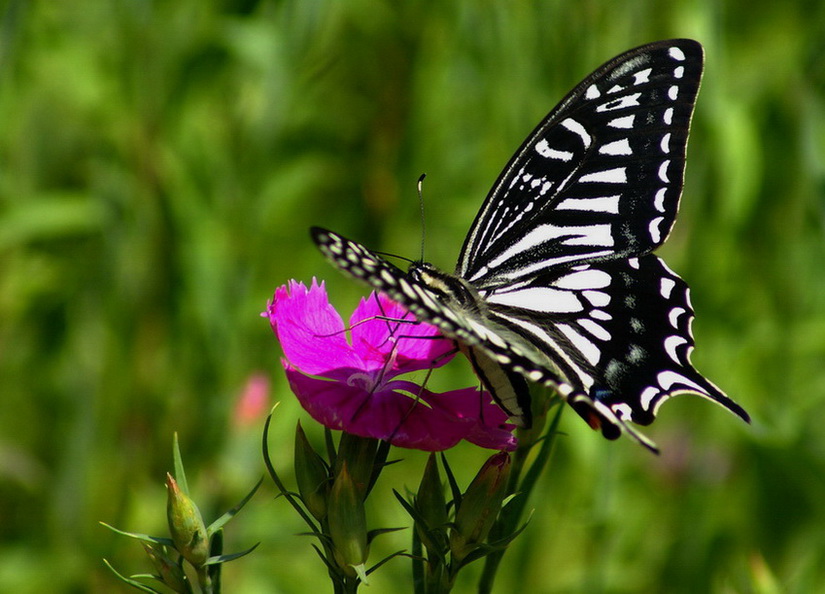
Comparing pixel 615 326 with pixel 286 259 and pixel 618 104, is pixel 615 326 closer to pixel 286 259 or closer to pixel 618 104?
pixel 618 104

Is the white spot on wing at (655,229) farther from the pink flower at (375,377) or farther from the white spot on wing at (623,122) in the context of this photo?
the pink flower at (375,377)

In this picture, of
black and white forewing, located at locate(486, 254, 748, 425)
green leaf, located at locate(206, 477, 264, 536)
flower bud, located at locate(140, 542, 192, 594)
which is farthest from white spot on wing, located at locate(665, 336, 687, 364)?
flower bud, located at locate(140, 542, 192, 594)

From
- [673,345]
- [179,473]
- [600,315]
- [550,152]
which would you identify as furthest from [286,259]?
[179,473]

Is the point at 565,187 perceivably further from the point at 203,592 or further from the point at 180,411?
the point at 180,411

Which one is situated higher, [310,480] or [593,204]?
[593,204]

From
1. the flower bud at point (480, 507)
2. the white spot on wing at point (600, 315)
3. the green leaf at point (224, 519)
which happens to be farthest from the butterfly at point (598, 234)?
the green leaf at point (224, 519)

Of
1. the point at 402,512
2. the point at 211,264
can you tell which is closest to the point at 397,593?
the point at 402,512
